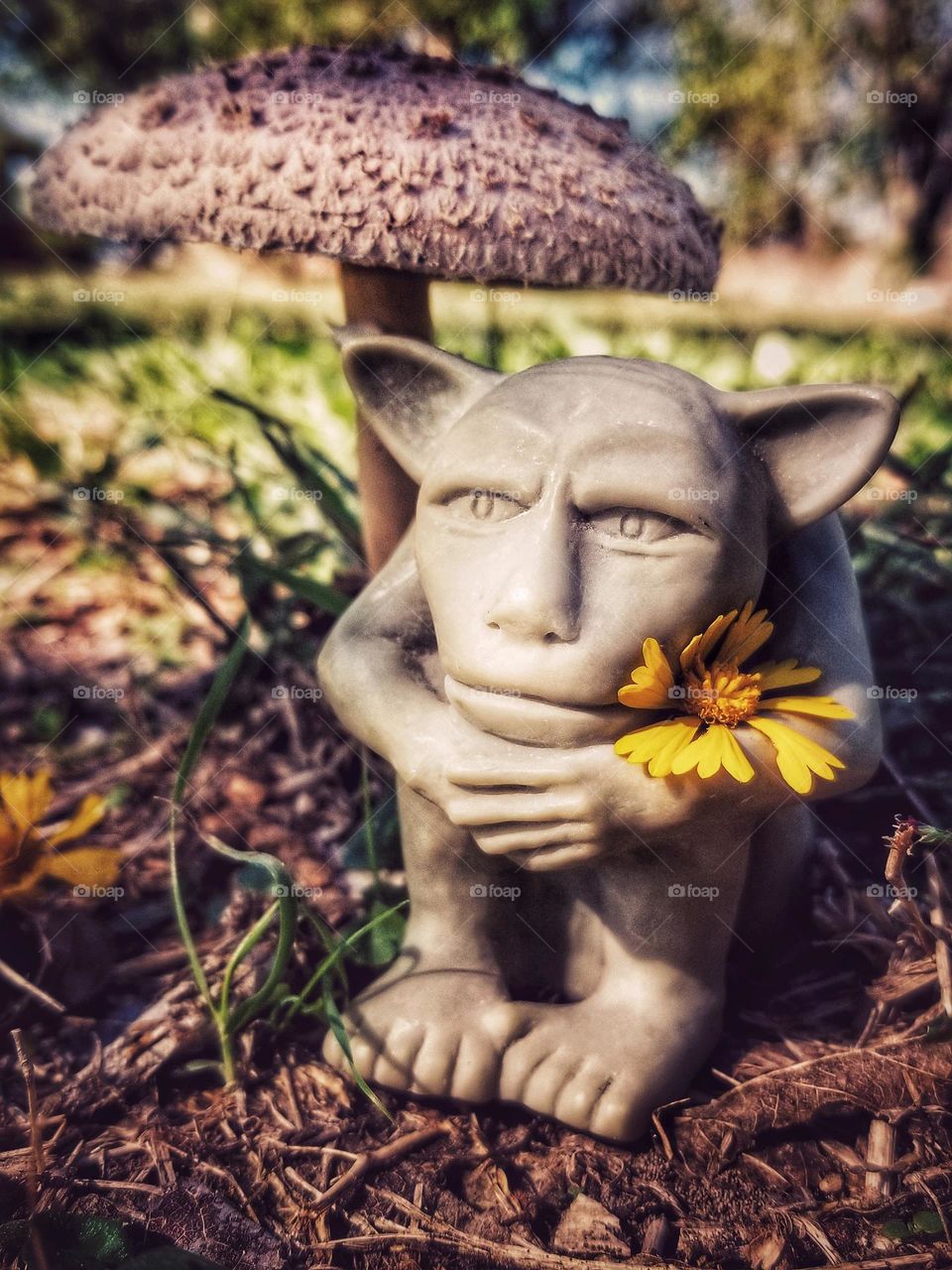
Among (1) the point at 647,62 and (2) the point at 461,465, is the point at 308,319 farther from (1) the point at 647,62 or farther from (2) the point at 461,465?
(2) the point at 461,465

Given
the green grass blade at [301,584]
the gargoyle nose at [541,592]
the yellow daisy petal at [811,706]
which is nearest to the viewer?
the gargoyle nose at [541,592]

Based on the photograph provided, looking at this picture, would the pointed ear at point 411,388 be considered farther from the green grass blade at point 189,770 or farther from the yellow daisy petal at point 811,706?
the yellow daisy petal at point 811,706

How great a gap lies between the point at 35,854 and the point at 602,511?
48.5 inches

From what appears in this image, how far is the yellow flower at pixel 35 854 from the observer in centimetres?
185

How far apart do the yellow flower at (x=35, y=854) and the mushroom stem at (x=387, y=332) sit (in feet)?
2.52

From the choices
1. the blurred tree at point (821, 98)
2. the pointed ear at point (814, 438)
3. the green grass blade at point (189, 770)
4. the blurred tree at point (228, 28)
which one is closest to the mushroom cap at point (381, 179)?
the pointed ear at point (814, 438)

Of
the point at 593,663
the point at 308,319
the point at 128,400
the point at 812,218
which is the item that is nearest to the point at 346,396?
the point at 128,400

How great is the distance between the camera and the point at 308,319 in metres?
5.61

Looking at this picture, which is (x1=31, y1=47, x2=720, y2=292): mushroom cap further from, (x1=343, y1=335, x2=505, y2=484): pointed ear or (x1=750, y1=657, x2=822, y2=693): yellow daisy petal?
(x1=750, y1=657, x2=822, y2=693): yellow daisy petal

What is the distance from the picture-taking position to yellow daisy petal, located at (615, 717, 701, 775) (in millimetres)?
1328

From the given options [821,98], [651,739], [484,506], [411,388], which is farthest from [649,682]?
[821,98]

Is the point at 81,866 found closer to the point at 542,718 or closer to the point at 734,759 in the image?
the point at 542,718

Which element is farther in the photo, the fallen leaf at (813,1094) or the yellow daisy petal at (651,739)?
the fallen leaf at (813,1094)

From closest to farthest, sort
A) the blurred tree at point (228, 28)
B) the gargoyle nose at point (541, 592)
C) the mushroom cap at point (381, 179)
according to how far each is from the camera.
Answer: the gargoyle nose at point (541, 592)
the mushroom cap at point (381, 179)
the blurred tree at point (228, 28)
